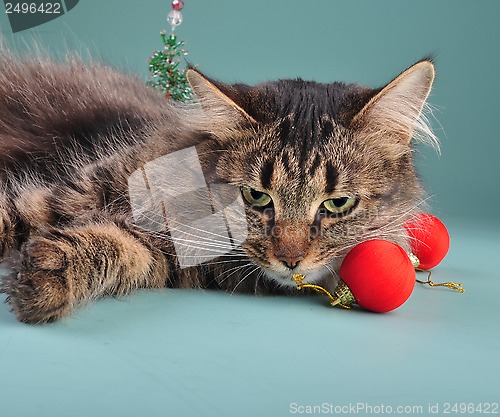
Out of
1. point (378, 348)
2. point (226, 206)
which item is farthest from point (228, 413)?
point (226, 206)

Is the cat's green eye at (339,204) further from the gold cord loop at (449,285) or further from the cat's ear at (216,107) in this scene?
the gold cord loop at (449,285)

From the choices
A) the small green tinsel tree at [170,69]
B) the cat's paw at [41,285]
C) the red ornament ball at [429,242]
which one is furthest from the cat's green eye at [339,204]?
the small green tinsel tree at [170,69]

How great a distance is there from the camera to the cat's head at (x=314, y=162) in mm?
1734

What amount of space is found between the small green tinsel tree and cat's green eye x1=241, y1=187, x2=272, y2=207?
4.10 ft

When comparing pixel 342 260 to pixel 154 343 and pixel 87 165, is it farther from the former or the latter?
pixel 87 165

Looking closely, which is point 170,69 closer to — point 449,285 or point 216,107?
point 216,107

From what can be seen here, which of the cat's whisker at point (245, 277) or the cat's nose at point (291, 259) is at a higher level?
the cat's nose at point (291, 259)

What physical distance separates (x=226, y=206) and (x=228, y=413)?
736 mm

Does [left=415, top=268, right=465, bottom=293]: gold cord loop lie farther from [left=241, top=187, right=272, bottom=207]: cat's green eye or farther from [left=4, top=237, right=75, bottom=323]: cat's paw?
[left=4, top=237, right=75, bottom=323]: cat's paw

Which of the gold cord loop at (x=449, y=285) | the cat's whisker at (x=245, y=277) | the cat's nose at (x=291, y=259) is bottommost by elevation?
the gold cord loop at (x=449, y=285)

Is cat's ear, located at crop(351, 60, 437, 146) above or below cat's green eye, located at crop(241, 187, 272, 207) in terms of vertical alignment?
above

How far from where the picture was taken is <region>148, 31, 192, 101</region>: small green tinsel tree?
298 centimetres

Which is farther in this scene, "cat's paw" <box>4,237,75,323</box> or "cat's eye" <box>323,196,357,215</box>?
"cat's eye" <box>323,196,357,215</box>

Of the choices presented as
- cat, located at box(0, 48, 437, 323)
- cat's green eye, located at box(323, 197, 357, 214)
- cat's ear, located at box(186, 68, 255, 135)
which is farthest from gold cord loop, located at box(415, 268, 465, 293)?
cat's ear, located at box(186, 68, 255, 135)
